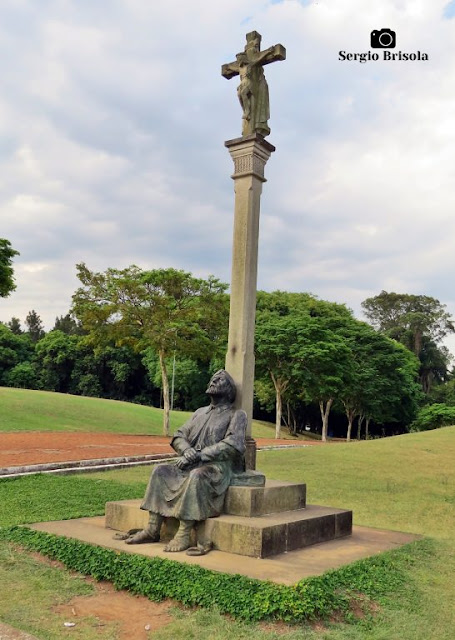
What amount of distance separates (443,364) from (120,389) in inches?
1168

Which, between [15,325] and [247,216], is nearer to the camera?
[247,216]

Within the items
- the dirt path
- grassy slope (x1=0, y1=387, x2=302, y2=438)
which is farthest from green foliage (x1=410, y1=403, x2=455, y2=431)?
the dirt path

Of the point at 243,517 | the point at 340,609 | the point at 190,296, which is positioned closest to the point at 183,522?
the point at 243,517

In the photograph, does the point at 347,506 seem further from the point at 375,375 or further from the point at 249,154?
the point at 375,375

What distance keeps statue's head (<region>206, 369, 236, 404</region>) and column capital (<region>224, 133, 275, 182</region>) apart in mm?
2814

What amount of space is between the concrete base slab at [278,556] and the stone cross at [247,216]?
1563 mm

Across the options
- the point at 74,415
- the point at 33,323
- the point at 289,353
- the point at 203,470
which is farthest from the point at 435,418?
the point at 33,323

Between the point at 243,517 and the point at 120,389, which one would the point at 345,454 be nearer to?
the point at 243,517

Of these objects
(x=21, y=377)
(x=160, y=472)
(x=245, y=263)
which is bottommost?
(x=160, y=472)

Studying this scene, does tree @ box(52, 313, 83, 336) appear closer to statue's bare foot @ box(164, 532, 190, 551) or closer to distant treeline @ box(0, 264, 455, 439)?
distant treeline @ box(0, 264, 455, 439)

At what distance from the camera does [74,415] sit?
32688 millimetres

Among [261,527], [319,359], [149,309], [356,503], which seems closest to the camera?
[261,527]

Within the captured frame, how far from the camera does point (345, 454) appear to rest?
17250 mm

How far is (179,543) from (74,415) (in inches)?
1107
